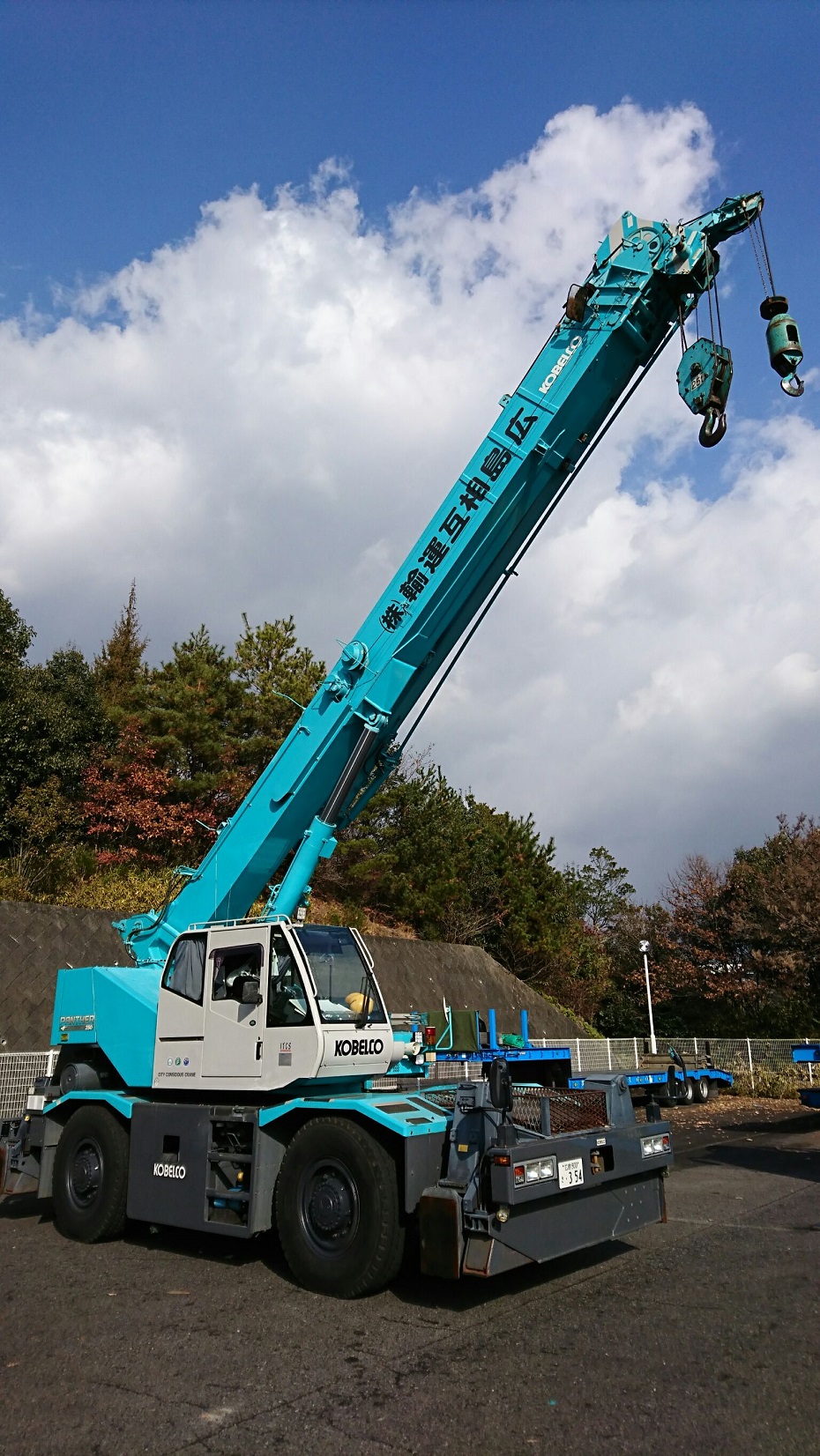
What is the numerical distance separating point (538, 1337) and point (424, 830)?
2368 cm

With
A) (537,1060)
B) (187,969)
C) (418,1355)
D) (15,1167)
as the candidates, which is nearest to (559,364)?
(187,969)

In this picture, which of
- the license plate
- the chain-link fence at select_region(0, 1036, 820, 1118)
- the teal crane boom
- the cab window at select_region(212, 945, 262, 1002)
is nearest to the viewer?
the license plate

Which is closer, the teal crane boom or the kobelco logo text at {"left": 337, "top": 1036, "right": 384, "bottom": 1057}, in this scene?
the kobelco logo text at {"left": 337, "top": 1036, "right": 384, "bottom": 1057}

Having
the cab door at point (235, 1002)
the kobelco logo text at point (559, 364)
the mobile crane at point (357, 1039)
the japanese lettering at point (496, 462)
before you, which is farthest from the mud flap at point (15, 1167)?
the kobelco logo text at point (559, 364)

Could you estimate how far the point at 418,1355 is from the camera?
5.29 m

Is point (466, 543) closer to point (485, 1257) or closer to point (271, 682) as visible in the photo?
point (485, 1257)

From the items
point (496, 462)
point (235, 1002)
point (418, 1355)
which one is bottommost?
point (418, 1355)

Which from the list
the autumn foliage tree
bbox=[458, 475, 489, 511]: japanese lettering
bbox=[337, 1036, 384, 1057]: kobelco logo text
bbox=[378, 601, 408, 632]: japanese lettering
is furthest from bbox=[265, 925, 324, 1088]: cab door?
the autumn foliage tree

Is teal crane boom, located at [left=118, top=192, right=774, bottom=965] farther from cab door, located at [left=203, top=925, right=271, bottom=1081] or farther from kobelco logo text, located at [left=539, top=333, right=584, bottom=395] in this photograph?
cab door, located at [left=203, top=925, right=271, bottom=1081]

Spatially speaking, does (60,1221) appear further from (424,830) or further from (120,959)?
(424,830)

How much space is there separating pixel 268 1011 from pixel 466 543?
4.63 metres

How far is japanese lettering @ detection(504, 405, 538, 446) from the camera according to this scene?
9.20 metres

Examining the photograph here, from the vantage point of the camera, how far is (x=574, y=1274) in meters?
6.96

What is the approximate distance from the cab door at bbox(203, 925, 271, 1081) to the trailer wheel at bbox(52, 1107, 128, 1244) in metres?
1.45
